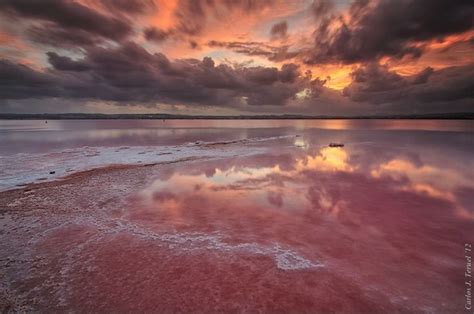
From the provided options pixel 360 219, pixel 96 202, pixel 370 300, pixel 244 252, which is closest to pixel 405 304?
pixel 370 300

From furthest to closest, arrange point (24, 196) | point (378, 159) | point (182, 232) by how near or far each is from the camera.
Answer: point (378, 159)
point (24, 196)
point (182, 232)

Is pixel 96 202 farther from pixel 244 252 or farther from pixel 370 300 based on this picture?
pixel 370 300

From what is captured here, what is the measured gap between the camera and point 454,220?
823cm

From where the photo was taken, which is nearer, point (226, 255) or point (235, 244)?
point (226, 255)

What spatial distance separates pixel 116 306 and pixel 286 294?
3133mm

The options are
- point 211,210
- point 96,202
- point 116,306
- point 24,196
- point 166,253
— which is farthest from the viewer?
point 24,196

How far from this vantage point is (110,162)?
61.2ft

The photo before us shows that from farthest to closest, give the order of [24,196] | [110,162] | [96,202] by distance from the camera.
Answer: [110,162], [24,196], [96,202]

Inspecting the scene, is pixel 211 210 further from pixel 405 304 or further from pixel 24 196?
pixel 24 196

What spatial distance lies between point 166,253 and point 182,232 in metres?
1.14

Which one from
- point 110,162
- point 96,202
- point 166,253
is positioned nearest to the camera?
point 166,253

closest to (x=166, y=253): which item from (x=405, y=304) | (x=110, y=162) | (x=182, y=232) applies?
(x=182, y=232)

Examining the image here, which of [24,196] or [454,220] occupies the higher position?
[454,220]

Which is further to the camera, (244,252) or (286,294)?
(244,252)
